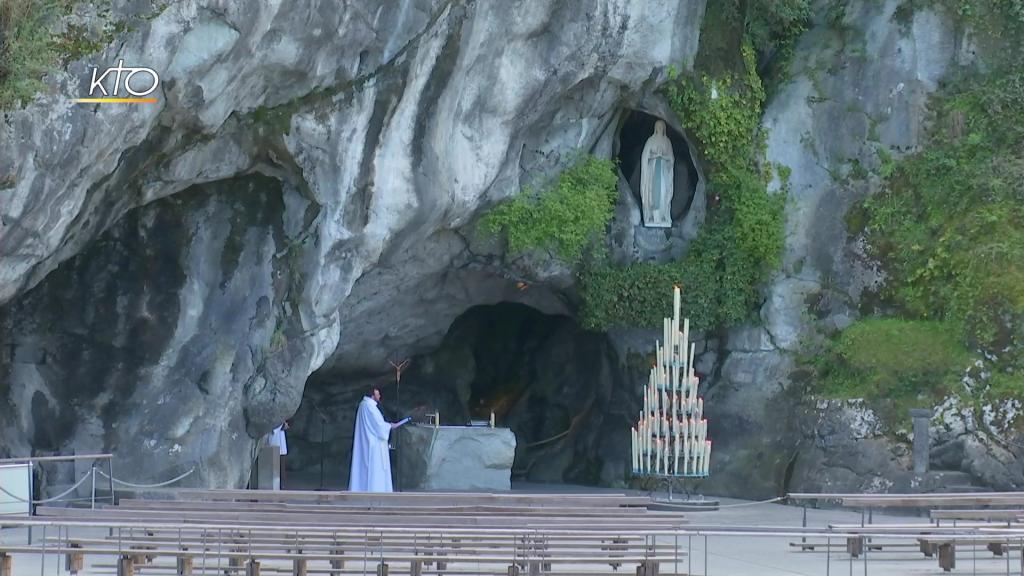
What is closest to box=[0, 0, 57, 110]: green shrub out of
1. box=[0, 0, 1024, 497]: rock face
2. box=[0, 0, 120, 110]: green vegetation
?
box=[0, 0, 120, 110]: green vegetation

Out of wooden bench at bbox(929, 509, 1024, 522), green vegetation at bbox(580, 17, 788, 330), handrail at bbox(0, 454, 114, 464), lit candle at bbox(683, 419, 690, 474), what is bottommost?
wooden bench at bbox(929, 509, 1024, 522)

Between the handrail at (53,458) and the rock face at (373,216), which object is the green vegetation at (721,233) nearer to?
the rock face at (373,216)

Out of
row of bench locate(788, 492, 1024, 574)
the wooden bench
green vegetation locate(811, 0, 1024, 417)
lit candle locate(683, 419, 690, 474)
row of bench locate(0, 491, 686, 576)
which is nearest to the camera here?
row of bench locate(0, 491, 686, 576)

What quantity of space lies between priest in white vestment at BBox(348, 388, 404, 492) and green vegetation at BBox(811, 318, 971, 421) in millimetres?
5789

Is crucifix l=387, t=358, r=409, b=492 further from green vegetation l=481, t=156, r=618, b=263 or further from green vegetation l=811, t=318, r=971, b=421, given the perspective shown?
green vegetation l=811, t=318, r=971, b=421

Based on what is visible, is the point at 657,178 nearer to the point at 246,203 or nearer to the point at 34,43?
the point at 246,203

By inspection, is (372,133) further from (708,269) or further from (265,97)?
(708,269)

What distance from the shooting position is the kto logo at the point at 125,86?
1625 cm

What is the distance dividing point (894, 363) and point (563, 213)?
470 cm

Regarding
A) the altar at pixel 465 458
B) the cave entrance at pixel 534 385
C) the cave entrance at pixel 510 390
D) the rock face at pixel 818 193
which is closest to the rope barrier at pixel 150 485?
the altar at pixel 465 458

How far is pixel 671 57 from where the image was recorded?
75.4ft

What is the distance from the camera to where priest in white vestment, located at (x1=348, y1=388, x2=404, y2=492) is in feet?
75.4

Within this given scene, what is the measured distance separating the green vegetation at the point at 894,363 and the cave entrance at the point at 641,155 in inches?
137

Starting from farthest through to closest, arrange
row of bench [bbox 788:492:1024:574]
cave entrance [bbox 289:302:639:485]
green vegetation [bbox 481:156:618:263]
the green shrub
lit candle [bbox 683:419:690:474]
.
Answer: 1. cave entrance [bbox 289:302:639:485]
2. green vegetation [bbox 481:156:618:263]
3. lit candle [bbox 683:419:690:474]
4. the green shrub
5. row of bench [bbox 788:492:1024:574]
